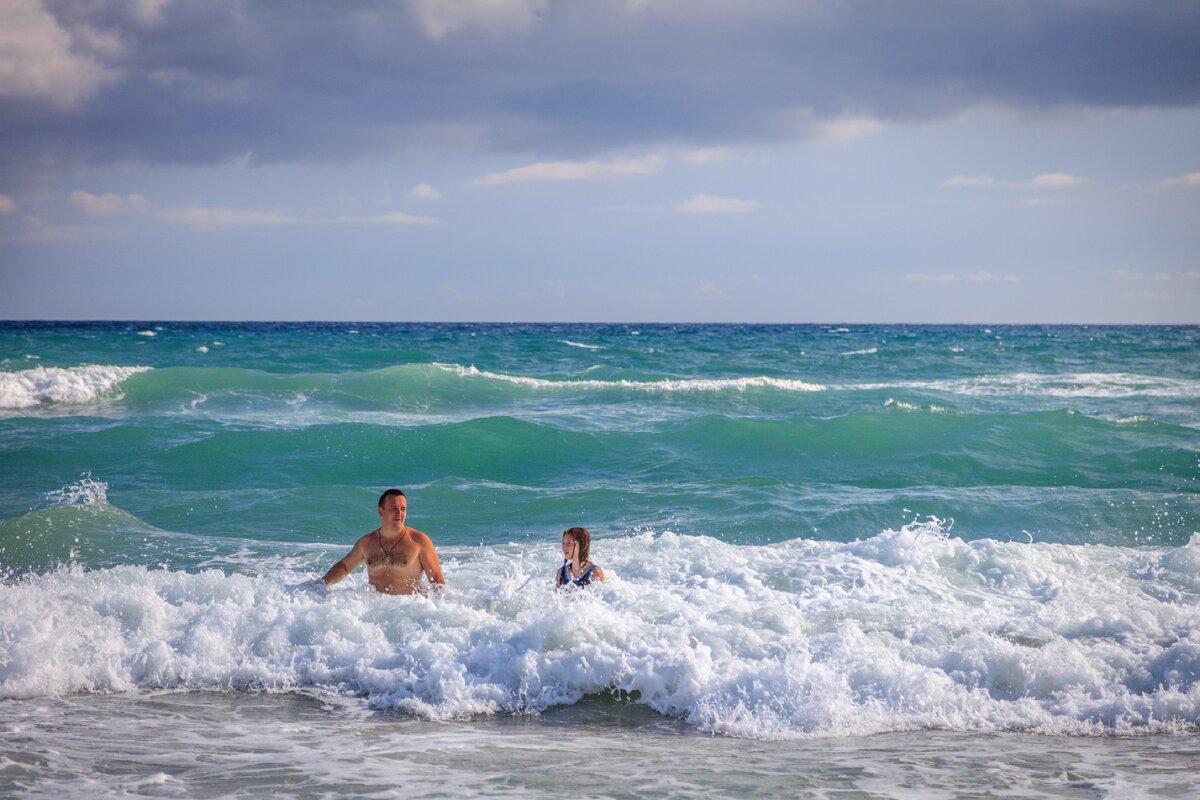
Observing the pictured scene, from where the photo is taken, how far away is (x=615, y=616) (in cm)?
759

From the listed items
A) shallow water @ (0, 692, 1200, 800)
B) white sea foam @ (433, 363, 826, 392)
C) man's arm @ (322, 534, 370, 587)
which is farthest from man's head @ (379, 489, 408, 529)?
white sea foam @ (433, 363, 826, 392)

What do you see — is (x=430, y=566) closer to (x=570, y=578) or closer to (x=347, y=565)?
(x=347, y=565)

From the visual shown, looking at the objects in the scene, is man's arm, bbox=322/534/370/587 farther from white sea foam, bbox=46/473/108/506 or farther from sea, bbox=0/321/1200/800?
white sea foam, bbox=46/473/108/506

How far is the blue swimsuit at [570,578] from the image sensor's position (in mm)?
8289

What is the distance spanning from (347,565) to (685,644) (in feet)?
10.0

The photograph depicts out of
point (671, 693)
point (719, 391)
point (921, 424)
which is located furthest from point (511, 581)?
point (719, 391)

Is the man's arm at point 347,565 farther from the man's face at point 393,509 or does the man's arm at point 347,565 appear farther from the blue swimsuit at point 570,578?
the blue swimsuit at point 570,578

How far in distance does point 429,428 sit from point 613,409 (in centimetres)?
578

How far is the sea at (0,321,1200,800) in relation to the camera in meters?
5.55

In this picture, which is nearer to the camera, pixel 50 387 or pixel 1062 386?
pixel 50 387

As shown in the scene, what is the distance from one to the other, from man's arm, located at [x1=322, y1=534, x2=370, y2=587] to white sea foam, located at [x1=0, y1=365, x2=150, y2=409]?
18264 mm

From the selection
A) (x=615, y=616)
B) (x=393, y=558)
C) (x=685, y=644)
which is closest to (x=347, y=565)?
(x=393, y=558)

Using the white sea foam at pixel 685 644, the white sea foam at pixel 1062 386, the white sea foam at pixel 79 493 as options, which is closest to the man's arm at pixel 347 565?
the white sea foam at pixel 685 644

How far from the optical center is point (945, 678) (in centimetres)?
674
